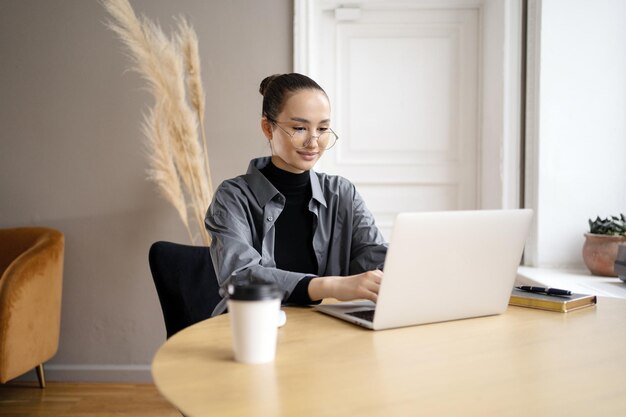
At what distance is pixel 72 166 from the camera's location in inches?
120

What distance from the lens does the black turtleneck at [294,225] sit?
1679mm

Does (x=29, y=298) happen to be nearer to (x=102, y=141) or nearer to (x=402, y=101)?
(x=102, y=141)

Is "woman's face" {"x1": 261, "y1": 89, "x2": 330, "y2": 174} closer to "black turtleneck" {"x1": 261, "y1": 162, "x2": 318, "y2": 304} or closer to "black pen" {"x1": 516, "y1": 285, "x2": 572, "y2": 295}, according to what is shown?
"black turtleneck" {"x1": 261, "y1": 162, "x2": 318, "y2": 304}

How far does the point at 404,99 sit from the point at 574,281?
1.23 metres

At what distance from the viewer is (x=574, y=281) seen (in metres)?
2.27

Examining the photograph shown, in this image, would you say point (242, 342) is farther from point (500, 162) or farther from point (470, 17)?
point (470, 17)

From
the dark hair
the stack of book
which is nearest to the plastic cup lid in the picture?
the stack of book

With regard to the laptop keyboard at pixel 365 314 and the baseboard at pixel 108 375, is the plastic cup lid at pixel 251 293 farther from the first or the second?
the baseboard at pixel 108 375

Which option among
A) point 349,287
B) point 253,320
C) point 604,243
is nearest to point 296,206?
point 349,287

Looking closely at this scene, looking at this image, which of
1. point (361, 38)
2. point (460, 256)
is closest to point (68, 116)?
point (361, 38)

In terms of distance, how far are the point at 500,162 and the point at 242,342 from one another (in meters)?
2.13

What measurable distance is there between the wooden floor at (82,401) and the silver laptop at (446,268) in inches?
67.5

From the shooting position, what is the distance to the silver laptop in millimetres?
1050

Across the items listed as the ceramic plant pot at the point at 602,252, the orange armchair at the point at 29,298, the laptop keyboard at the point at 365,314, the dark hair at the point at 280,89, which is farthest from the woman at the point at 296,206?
the orange armchair at the point at 29,298
